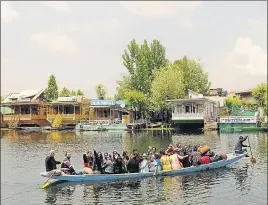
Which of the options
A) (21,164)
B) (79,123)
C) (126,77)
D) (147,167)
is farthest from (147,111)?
(147,167)

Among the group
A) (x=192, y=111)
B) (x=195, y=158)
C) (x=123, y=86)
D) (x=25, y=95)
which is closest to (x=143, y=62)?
(x=123, y=86)

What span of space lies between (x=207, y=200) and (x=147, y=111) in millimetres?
61284

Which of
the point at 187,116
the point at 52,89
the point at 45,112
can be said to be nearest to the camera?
the point at 187,116

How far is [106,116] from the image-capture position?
84.0 meters

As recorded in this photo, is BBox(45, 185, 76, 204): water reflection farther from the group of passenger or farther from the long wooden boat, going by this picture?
the group of passenger

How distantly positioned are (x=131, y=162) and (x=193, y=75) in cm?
5967

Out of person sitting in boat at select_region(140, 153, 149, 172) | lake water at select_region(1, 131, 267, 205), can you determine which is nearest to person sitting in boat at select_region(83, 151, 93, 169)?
lake water at select_region(1, 131, 267, 205)

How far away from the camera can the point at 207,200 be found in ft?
65.2

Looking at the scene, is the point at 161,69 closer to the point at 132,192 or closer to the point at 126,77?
the point at 126,77

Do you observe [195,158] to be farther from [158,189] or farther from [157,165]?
[158,189]

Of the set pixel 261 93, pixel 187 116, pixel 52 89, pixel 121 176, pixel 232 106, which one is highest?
pixel 52 89

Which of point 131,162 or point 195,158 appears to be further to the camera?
point 195,158

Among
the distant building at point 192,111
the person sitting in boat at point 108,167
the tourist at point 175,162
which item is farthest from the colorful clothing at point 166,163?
the distant building at point 192,111

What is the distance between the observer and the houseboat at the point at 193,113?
2601 inches
